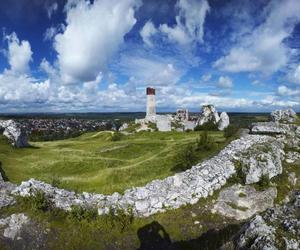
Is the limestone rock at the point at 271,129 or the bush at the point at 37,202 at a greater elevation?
the limestone rock at the point at 271,129

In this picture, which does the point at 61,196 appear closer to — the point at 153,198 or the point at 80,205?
the point at 80,205

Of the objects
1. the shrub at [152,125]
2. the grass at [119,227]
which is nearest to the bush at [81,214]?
the grass at [119,227]

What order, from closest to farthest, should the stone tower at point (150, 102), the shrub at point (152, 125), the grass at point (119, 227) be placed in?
the grass at point (119, 227)
the shrub at point (152, 125)
the stone tower at point (150, 102)

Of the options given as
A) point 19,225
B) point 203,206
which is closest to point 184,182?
point 203,206

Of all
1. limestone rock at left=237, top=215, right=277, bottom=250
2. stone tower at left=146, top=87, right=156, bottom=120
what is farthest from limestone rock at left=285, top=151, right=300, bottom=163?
stone tower at left=146, top=87, right=156, bottom=120

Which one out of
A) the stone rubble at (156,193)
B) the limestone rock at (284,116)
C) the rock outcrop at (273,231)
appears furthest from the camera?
the limestone rock at (284,116)

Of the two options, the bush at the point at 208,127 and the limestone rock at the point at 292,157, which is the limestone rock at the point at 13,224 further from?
the bush at the point at 208,127
